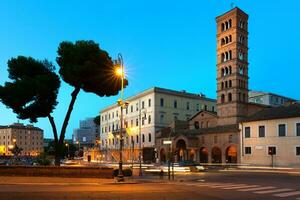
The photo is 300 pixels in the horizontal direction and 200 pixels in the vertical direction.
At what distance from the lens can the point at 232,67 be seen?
75375mm

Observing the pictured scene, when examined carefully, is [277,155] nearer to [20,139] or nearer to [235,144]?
[235,144]

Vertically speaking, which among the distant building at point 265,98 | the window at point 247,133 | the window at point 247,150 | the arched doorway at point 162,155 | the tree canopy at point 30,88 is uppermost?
the distant building at point 265,98

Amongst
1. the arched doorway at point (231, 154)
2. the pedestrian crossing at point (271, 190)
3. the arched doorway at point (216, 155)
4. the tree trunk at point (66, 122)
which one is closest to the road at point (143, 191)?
the pedestrian crossing at point (271, 190)

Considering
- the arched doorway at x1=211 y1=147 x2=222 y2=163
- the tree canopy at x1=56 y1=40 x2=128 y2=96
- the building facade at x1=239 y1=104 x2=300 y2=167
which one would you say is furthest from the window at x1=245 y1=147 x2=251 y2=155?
the tree canopy at x1=56 y1=40 x2=128 y2=96

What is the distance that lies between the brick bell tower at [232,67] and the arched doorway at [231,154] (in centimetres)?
522

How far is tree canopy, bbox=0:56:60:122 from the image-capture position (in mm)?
35938

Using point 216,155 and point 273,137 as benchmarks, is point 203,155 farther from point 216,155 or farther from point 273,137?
point 273,137

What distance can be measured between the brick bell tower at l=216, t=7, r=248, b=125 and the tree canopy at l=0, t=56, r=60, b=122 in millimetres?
42999

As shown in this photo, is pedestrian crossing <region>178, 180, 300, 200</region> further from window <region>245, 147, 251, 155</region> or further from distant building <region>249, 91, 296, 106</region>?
distant building <region>249, 91, 296, 106</region>

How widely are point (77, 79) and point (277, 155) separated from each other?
3736cm

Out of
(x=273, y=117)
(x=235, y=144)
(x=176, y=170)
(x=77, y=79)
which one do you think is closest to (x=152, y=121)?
(x=235, y=144)

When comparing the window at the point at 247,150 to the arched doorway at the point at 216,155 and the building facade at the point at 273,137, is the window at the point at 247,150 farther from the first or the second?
the arched doorway at the point at 216,155

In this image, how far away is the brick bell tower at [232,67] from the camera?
244ft

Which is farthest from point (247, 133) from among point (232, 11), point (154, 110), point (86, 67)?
point (86, 67)
